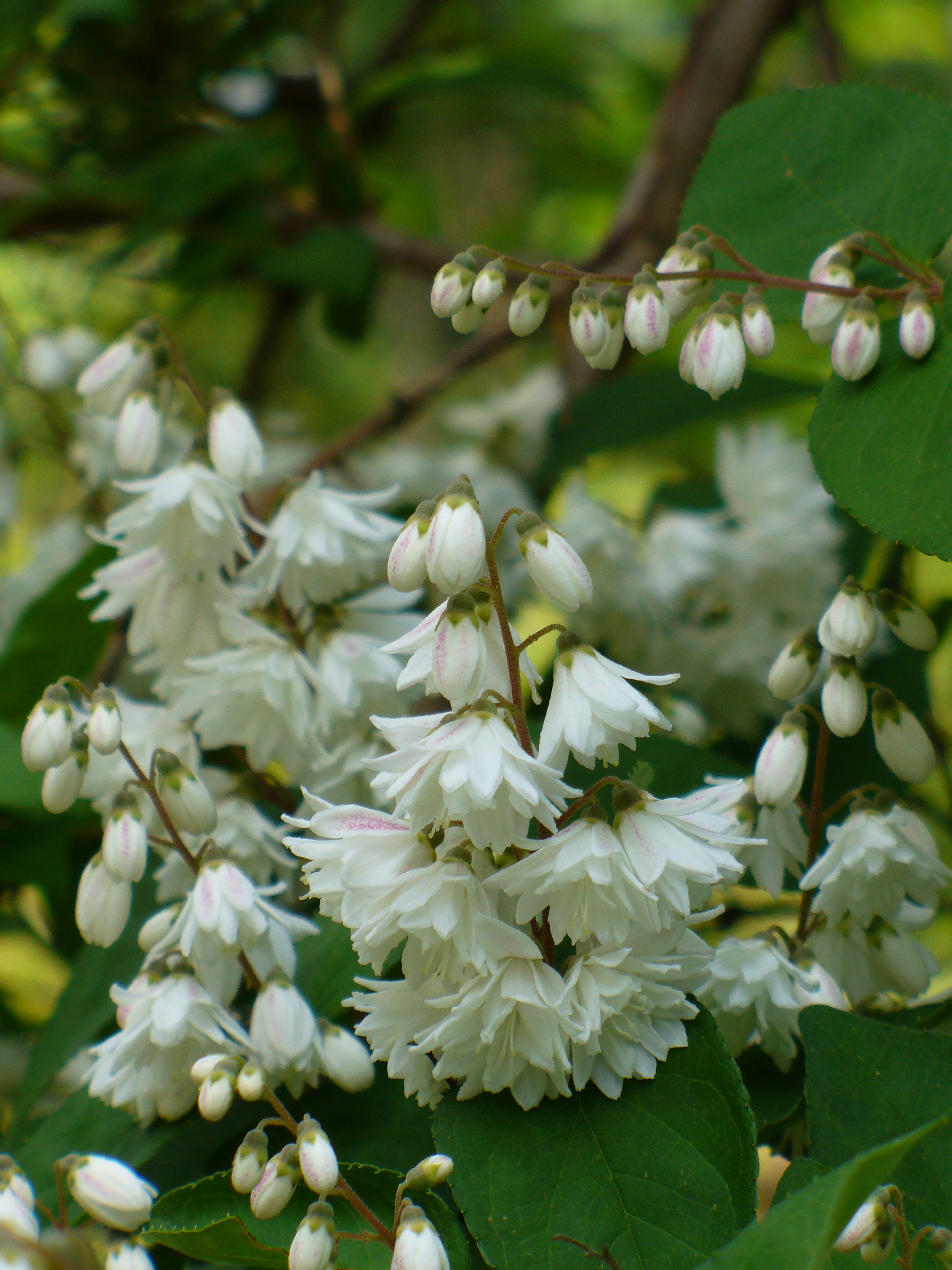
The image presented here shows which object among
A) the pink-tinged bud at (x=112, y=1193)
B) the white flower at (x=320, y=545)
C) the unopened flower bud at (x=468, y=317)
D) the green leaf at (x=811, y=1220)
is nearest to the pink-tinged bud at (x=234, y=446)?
the white flower at (x=320, y=545)

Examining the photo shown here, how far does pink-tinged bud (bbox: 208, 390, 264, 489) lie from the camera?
1021mm

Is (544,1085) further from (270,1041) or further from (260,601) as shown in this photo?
(260,601)

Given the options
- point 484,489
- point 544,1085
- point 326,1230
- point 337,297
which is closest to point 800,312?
point 544,1085

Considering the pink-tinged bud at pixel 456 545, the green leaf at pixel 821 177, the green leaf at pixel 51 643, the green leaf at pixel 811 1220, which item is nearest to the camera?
the green leaf at pixel 811 1220

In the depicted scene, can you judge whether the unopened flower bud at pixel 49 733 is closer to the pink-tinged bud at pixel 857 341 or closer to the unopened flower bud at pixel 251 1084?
the unopened flower bud at pixel 251 1084

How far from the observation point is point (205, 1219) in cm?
73

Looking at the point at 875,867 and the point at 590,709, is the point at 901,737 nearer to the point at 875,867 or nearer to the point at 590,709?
the point at 875,867

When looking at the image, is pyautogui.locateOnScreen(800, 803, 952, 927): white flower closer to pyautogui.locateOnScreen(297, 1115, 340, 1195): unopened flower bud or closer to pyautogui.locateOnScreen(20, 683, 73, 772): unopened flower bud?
pyautogui.locateOnScreen(297, 1115, 340, 1195): unopened flower bud

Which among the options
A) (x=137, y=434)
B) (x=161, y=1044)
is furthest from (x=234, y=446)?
(x=161, y=1044)

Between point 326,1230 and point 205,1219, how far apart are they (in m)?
0.11

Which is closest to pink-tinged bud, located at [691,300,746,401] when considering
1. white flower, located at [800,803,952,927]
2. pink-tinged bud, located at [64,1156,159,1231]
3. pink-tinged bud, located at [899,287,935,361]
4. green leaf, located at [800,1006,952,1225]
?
pink-tinged bud, located at [899,287,935,361]

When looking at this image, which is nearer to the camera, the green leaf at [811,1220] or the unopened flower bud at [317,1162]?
the green leaf at [811,1220]

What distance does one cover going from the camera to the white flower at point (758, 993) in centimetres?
81

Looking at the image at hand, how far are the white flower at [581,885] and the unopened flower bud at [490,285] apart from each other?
0.39 meters
